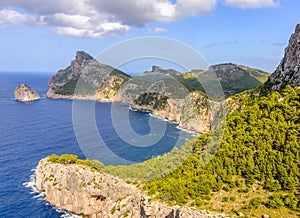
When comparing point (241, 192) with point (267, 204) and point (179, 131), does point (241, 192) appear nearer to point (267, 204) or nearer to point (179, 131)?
point (267, 204)

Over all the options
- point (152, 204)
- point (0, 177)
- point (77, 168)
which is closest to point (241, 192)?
point (152, 204)

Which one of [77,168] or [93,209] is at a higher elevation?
[77,168]

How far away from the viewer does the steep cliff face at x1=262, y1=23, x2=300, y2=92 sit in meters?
55.0

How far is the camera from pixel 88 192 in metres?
54.4

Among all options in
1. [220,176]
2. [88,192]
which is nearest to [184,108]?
[88,192]

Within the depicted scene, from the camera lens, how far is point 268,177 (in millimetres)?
39562

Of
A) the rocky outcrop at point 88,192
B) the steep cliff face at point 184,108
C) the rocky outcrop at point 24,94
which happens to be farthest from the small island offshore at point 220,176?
the rocky outcrop at point 24,94

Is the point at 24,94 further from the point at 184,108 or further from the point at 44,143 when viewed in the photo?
the point at 184,108

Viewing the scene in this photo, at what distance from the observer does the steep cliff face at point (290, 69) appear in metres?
55.0

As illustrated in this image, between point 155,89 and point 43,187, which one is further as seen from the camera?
point 155,89

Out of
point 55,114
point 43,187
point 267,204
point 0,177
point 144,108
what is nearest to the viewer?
point 267,204

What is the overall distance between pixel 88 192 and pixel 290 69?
163ft

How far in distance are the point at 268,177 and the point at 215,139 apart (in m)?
13.3

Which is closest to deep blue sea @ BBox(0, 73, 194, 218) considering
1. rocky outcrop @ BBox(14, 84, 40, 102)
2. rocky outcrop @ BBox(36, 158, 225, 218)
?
rocky outcrop @ BBox(36, 158, 225, 218)
